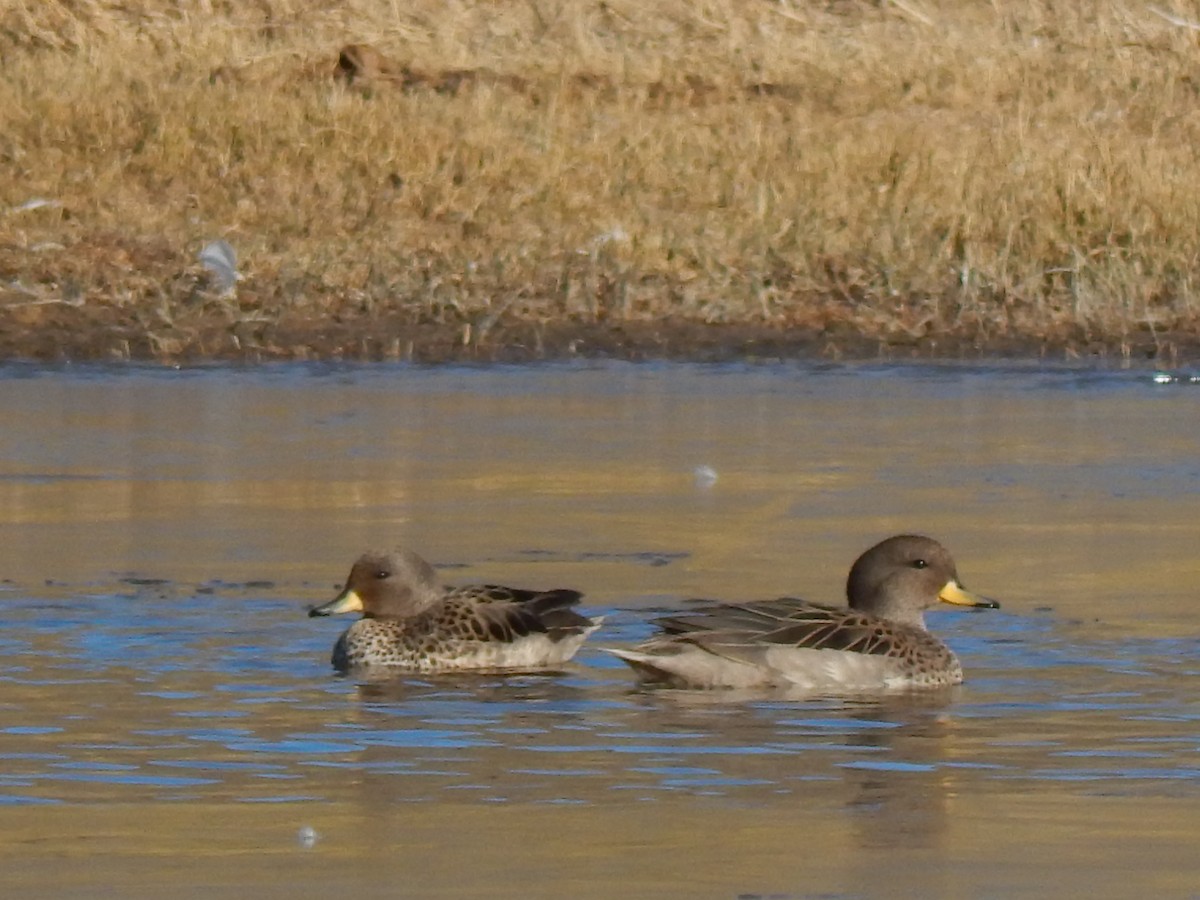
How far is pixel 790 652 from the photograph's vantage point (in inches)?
362

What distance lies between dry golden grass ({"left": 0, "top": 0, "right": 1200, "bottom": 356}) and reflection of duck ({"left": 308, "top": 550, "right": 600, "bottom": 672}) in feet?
25.6

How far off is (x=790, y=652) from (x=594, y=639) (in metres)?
0.98

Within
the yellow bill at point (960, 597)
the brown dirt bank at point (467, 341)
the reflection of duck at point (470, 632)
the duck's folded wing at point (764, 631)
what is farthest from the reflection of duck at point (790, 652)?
the brown dirt bank at point (467, 341)

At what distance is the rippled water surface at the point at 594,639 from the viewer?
657 cm

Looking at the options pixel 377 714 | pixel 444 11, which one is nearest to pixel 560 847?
pixel 377 714

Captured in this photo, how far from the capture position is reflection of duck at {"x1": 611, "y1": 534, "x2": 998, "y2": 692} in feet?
29.9

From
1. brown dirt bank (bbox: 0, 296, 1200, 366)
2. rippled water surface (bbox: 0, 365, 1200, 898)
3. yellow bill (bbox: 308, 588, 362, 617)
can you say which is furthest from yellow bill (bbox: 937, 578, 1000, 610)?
brown dirt bank (bbox: 0, 296, 1200, 366)

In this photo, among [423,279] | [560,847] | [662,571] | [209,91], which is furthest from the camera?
[209,91]

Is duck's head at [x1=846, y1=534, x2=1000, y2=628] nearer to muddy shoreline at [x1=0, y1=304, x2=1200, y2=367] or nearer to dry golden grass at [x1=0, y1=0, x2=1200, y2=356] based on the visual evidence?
muddy shoreline at [x1=0, y1=304, x2=1200, y2=367]

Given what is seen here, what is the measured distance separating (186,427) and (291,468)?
1496 millimetres

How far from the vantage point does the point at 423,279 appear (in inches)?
736

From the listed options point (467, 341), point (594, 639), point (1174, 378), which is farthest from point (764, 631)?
point (467, 341)

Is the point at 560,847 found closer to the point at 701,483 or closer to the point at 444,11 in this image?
the point at 701,483

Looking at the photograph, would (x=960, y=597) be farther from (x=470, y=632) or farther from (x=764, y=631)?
(x=470, y=632)
